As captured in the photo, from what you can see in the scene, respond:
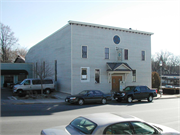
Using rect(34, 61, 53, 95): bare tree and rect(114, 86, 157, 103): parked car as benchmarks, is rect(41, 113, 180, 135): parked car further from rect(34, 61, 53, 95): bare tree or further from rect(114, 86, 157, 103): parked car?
rect(34, 61, 53, 95): bare tree

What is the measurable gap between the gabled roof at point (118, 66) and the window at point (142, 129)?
1903 centimetres

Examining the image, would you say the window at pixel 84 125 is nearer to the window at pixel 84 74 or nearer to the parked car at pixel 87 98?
the parked car at pixel 87 98

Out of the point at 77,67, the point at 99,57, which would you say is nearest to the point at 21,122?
the point at 77,67

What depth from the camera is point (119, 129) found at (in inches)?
175

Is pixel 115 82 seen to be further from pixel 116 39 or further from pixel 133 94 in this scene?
pixel 133 94

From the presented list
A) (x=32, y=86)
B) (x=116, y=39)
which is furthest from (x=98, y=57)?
(x=32, y=86)

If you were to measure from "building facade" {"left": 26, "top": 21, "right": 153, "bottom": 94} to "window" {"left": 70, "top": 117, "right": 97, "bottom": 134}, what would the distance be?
17.3 meters

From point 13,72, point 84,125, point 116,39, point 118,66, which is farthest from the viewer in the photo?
point 13,72

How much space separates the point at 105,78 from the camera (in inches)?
Result: 969

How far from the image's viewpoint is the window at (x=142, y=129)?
461 cm

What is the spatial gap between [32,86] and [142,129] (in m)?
20.3

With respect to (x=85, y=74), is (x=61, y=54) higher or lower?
higher

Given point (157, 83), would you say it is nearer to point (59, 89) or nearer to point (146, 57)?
point (146, 57)

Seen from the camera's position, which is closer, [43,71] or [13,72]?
[43,71]
